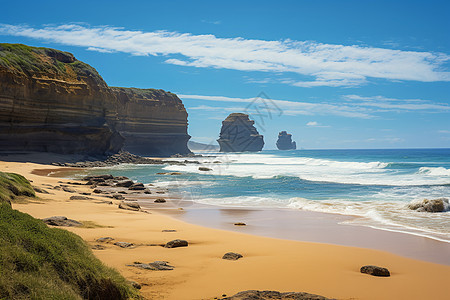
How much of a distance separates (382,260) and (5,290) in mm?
5885

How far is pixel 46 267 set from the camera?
10.8 feet

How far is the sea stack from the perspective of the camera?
14462 centimetres

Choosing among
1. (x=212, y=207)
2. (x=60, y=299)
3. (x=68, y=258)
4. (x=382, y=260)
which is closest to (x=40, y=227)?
(x=68, y=258)

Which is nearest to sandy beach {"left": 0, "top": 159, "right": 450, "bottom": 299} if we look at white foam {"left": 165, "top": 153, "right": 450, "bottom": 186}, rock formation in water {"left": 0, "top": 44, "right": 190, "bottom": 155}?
white foam {"left": 165, "top": 153, "right": 450, "bottom": 186}

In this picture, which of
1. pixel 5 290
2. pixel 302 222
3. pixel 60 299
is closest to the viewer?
pixel 5 290

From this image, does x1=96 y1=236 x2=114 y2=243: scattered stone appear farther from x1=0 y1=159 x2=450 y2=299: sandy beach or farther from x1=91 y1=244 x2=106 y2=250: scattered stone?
x1=91 y1=244 x2=106 y2=250: scattered stone

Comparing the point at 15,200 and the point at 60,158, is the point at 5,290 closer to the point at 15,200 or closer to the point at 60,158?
the point at 15,200

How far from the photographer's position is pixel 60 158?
40.8 meters

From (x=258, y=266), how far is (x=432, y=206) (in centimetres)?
936

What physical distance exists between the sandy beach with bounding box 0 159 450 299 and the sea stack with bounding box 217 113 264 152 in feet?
438

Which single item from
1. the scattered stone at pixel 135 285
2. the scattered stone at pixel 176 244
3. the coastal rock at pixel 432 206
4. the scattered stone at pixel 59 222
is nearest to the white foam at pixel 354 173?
the coastal rock at pixel 432 206

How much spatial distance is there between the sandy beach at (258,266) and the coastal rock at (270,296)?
0.30 metres

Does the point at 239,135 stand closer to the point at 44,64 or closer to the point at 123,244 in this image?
the point at 44,64

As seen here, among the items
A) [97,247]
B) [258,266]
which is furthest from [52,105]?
[258,266]
